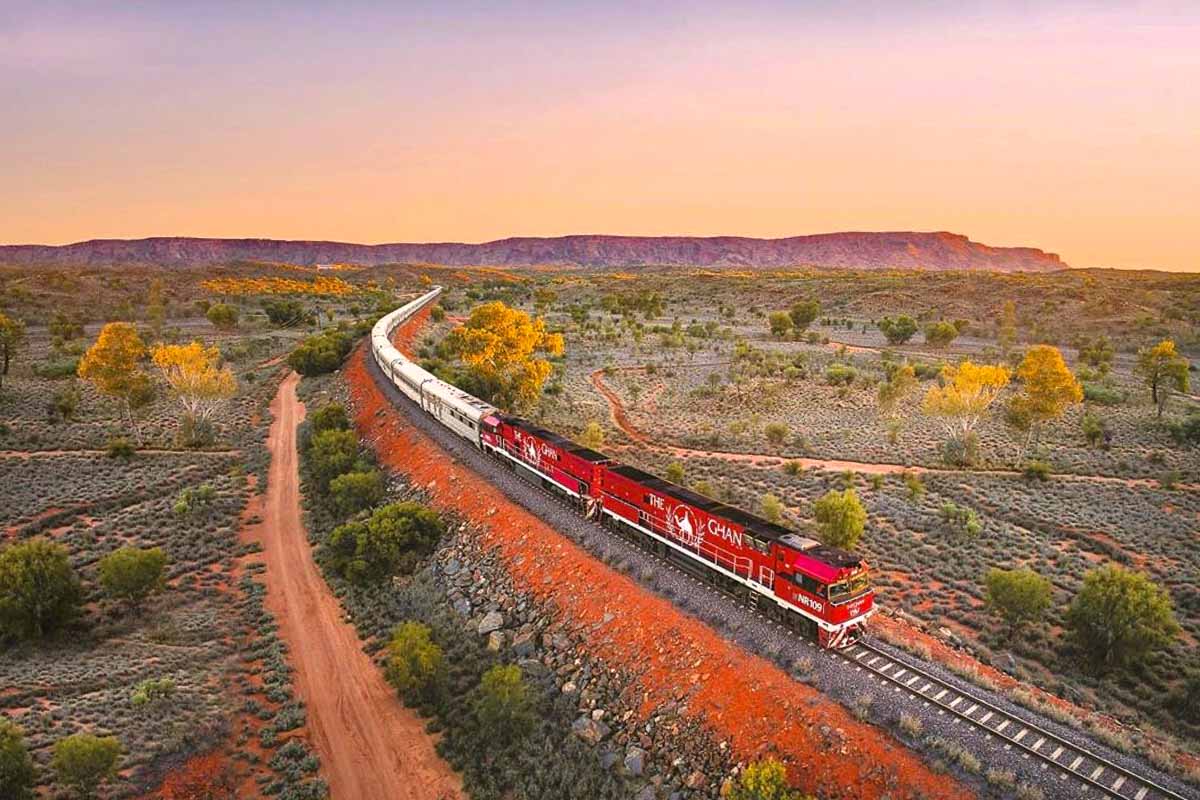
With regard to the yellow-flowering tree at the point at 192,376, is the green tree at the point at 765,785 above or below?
below

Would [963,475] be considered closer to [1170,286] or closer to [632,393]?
[632,393]

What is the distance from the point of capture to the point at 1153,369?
57.9m

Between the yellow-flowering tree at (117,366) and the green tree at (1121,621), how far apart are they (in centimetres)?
5728

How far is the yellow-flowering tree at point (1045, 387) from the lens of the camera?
45625 mm

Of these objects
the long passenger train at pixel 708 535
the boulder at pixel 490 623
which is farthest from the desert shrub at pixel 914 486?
the boulder at pixel 490 623

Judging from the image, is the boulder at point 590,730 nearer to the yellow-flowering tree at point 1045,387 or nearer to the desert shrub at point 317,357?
the yellow-flowering tree at point 1045,387

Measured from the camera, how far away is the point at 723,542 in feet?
73.3

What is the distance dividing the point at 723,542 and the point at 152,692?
18.6 meters

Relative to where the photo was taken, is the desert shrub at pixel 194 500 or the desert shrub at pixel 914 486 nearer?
the desert shrub at pixel 194 500

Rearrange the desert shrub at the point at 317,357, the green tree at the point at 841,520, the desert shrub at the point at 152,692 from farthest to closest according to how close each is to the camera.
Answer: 1. the desert shrub at the point at 317,357
2. the green tree at the point at 841,520
3. the desert shrub at the point at 152,692

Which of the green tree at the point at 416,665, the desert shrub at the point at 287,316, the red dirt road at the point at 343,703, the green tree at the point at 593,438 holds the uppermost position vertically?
the desert shrub at the point at 287,316

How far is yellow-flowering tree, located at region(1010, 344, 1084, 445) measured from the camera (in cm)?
4562

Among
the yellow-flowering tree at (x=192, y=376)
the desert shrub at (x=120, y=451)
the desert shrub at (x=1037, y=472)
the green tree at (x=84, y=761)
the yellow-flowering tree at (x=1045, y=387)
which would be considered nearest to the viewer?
the green tree at (x=84, y=761)

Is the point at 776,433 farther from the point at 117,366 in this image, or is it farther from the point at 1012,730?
the point at 117,366
